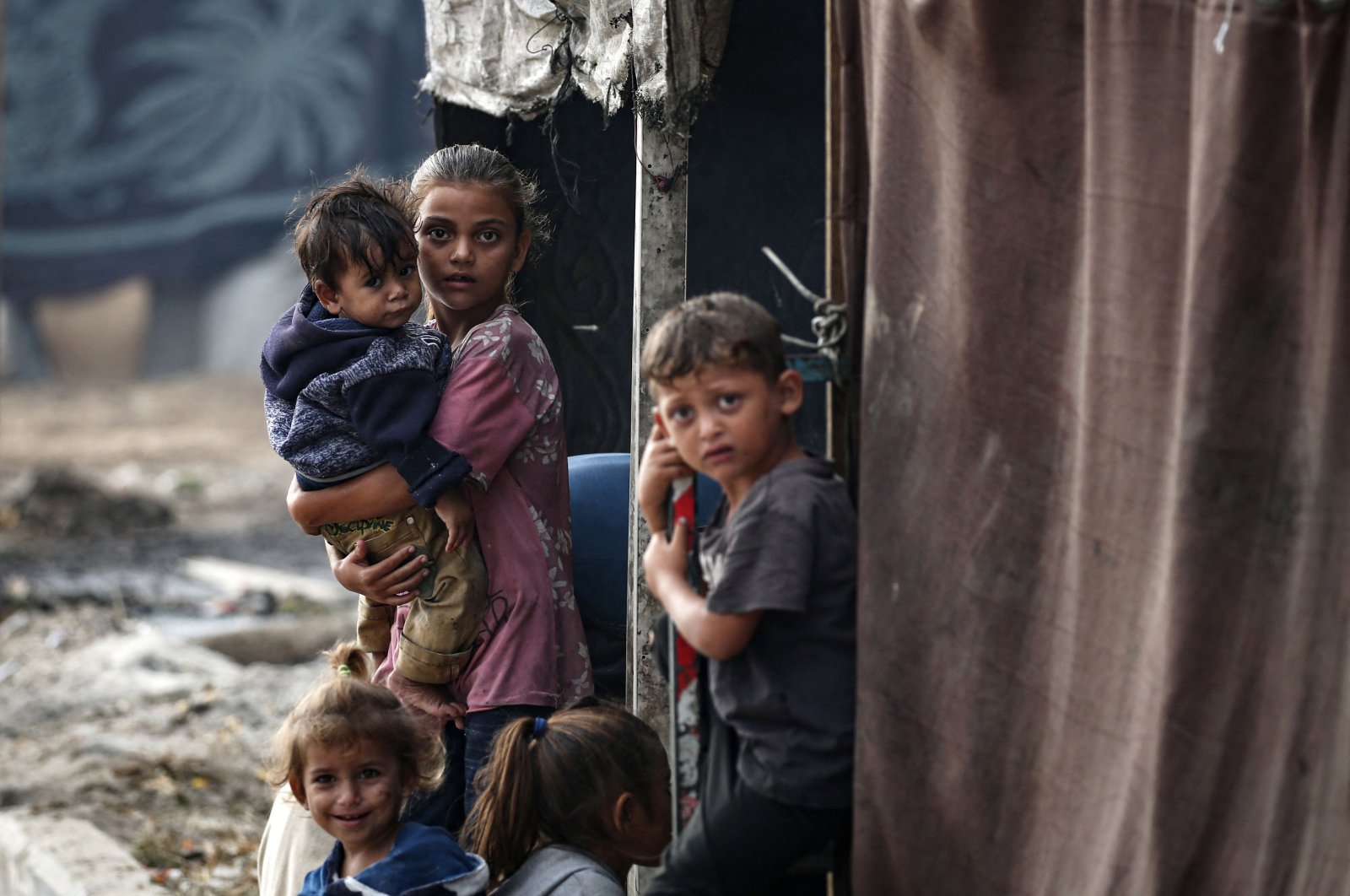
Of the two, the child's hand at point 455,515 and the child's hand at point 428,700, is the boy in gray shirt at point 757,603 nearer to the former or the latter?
the child's hand at point 455,515

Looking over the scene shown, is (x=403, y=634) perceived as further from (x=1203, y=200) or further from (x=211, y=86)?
→ (x=211, y=86)

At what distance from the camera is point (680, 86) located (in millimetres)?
2996

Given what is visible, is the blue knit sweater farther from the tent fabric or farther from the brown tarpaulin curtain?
the brown tarpaulin curtain

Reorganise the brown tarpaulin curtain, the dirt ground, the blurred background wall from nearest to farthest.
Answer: the brown tarpaulin curtain → the dirt ground → the blurred background wall

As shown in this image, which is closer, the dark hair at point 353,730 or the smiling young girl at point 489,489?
the dark hair at point 353,730

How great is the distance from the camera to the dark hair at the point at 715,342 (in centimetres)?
228

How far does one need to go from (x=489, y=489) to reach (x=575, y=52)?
1.14 metres

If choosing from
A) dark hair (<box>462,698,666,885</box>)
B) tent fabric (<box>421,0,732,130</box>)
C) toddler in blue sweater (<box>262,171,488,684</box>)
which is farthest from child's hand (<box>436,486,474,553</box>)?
tent fabric (<box>421,0,732,130</box>)

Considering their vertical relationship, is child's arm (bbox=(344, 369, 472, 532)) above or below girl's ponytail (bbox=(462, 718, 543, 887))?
above

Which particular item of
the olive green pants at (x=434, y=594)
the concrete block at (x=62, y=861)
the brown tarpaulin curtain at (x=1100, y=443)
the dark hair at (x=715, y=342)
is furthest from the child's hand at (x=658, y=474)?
the concrete block at (x=62, y=861)

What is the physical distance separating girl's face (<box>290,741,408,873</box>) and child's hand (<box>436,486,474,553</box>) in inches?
17.6

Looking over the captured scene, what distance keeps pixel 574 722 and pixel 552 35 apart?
68.7 inches

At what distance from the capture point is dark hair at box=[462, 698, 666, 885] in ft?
8.97

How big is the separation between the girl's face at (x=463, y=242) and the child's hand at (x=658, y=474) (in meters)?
0.80
